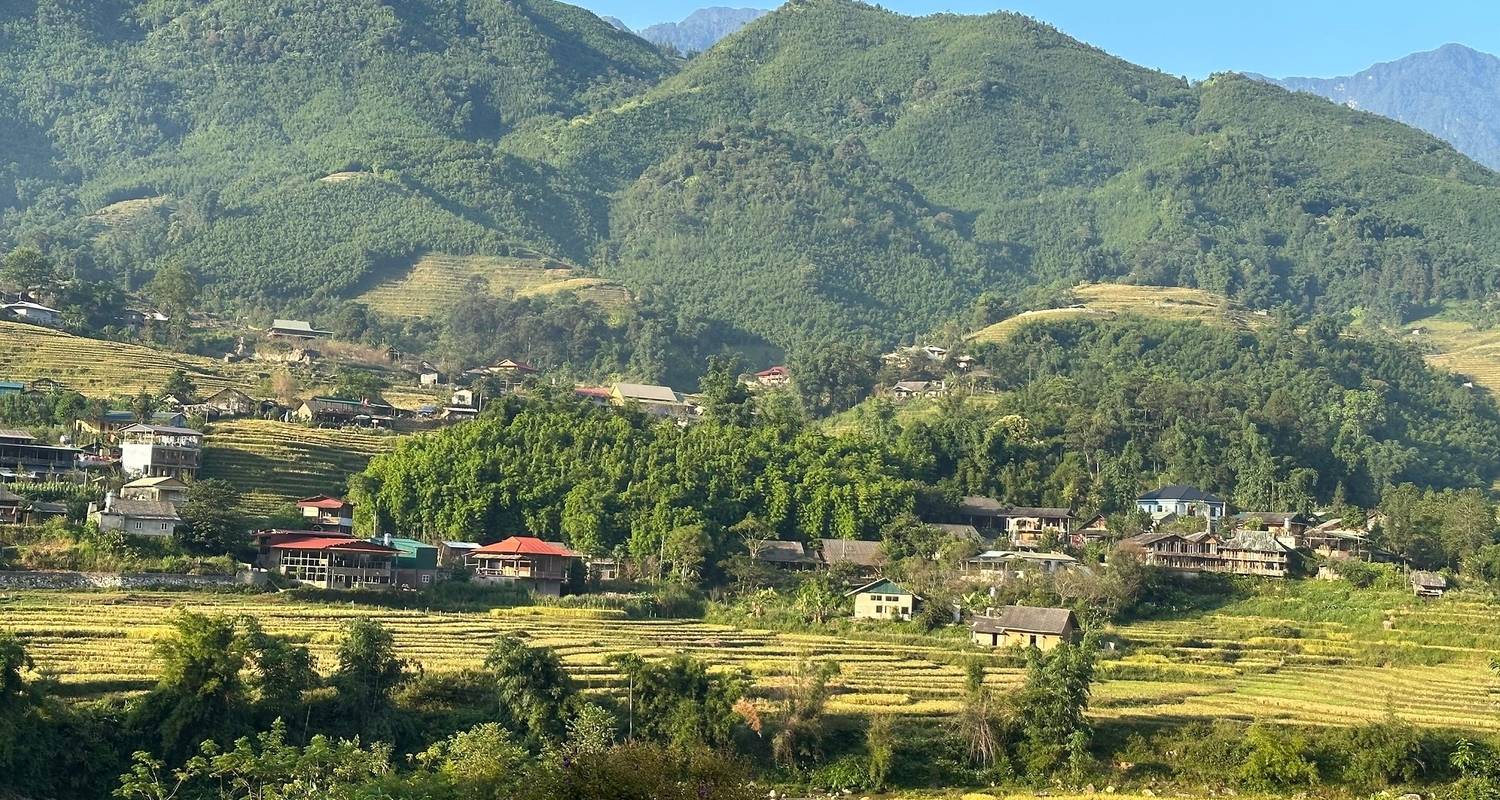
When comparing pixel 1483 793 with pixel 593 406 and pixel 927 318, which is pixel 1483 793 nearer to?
pixel 593 406

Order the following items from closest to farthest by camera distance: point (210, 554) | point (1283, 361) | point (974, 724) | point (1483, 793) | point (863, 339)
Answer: point (1483, 793), point (974, 724), point (210, 554), point (1283, 361), point (863, 339)

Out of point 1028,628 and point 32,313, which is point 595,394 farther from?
point 1028,628

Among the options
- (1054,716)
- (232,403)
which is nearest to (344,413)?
(232,403)

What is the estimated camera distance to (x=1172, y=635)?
5497 centimetres

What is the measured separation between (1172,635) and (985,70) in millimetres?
125533

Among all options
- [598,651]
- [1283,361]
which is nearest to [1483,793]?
[598,651]

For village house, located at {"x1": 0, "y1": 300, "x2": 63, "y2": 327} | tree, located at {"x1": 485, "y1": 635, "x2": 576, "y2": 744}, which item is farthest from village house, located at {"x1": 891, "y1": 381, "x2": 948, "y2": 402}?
tree, located at {"x1": 485, "y1": 635, "x2": 576, "y2": 744}

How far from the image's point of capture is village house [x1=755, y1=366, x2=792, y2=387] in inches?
3922

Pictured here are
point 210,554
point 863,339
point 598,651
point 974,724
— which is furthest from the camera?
point 863,339

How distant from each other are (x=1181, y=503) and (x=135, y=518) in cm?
3910

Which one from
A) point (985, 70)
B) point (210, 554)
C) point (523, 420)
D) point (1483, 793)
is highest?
point (985, 70)

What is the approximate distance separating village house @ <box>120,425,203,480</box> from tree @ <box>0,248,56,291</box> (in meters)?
27.0

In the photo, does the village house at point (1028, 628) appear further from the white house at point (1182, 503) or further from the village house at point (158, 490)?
the village house at point (158, 490)

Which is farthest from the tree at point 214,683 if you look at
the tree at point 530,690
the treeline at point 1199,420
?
the treeline at point 1199,420
